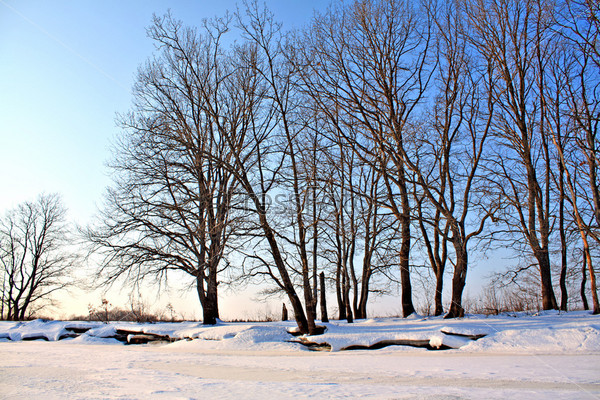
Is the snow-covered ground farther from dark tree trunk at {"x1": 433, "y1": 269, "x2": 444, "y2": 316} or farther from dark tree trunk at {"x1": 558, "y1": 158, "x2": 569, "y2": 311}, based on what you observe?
dark tree trunk at {"x1": 558, "y1": 158, "x2": 569, "y2": 311}

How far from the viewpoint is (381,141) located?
38.3 ft

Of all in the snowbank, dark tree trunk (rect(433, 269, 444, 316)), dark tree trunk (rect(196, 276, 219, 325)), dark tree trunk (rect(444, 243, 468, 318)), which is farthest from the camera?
dark tree trunk (rect(196, 276, 219, 325))

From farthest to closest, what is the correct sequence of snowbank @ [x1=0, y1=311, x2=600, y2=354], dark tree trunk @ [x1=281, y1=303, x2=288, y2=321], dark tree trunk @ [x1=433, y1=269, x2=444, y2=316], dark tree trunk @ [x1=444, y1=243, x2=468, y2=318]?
dark tree trunk @ [x1=281, y1=303, x2=288, y2=321], dark tree trunk @ [x1=433, y1=269, x2=444, y2=316], dark tree trunk @ [x1=444, y1=243, x2=468, y2=318], snowbank @ [x1=0, y1=311, x2=600, y2=354]

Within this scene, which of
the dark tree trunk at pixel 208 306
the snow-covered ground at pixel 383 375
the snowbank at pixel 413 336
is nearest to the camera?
the snow-covered ground at pixel 383 375

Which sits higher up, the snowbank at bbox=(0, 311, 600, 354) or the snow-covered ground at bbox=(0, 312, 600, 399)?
the snow-covered ground at bbox=(0, 312, 600, 399)

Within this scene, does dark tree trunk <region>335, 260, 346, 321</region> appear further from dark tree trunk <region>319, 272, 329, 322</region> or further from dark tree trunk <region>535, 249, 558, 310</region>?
dark tree trunk <region>535, 249, 558, 310</region>

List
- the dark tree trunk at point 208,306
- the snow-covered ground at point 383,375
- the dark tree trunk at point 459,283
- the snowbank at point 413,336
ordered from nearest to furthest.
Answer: the snow-covered ground at point 383,375, the snowbank at point 413,336, the dark tree trunk at point 459,283, the dark tree trunk at point 208,306

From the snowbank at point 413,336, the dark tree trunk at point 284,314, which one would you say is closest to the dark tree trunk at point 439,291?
the snowbank at point 413,336

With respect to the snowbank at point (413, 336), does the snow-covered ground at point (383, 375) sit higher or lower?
higher

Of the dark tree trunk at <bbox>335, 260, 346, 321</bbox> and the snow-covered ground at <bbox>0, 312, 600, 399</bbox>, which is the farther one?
the dark tree trunk at <bbox>335, 260, 346, 321</bbox>

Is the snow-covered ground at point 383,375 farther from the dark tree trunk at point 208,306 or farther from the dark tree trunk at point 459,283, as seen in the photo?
the dark tree trunk at point 208,306

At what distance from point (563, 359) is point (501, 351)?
5.83ft

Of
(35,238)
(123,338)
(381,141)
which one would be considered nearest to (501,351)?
(381,141)

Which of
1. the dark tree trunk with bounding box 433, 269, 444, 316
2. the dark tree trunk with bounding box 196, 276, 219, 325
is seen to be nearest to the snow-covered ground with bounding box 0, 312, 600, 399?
the dark tree trunk with bounding box 433, 269, 444, 316
